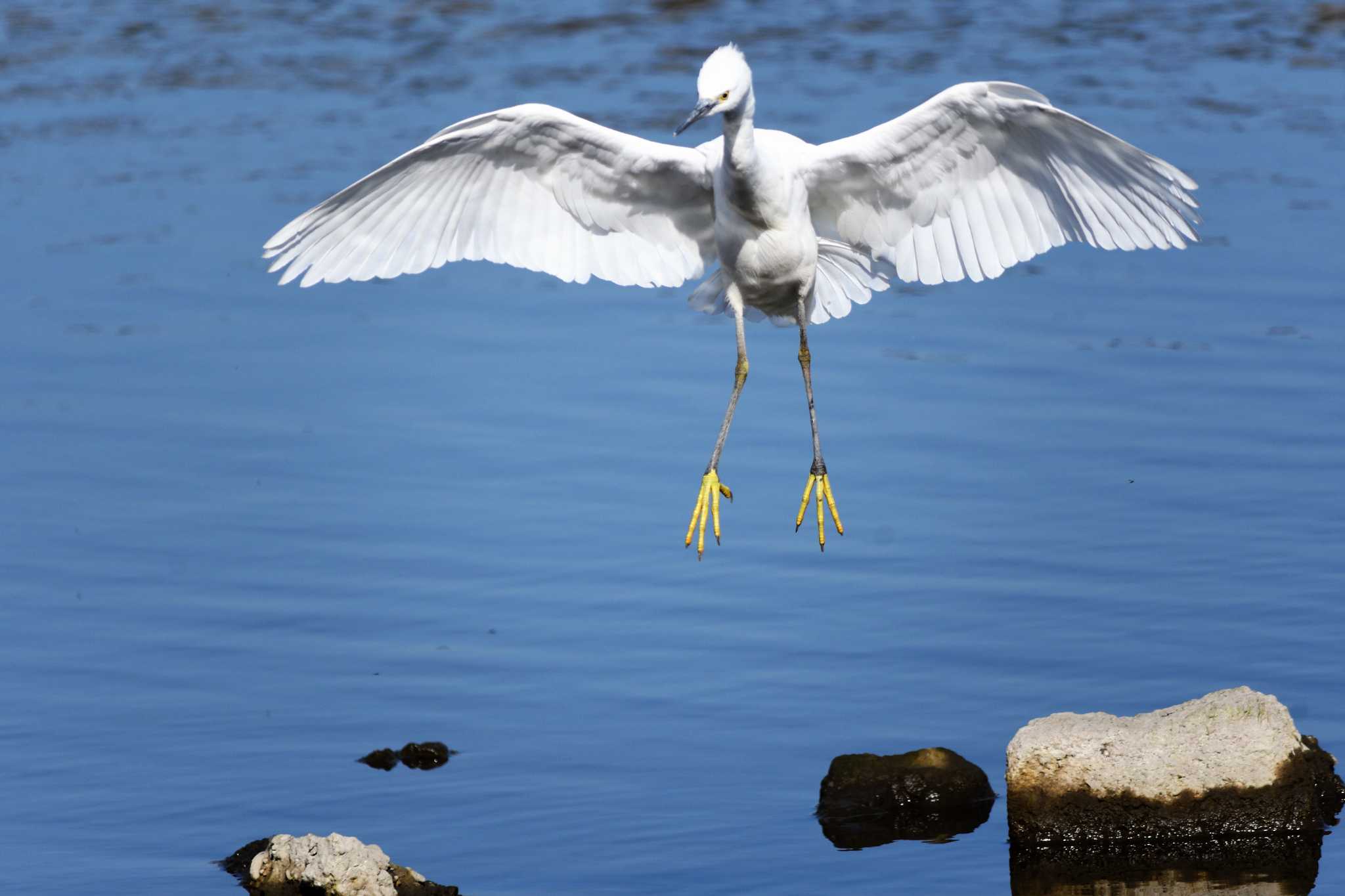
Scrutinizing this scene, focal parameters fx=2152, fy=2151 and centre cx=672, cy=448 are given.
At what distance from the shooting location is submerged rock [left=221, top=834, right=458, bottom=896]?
1084cm

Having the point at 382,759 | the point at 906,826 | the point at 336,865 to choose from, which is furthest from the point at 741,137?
the point at 382,759

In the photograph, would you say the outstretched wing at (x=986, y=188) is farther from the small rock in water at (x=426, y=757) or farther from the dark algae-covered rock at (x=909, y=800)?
the small rock in water at (x=426, y=757)

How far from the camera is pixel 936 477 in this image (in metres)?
17.0

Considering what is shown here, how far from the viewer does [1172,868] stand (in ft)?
38.8

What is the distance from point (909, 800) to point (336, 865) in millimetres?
3519

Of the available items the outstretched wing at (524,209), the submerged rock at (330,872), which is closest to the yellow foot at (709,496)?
the outstretched wing at (524,209)

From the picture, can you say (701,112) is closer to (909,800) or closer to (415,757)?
(909,800)

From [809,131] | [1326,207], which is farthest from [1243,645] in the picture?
[809,131]

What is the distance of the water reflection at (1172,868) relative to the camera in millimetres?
11648

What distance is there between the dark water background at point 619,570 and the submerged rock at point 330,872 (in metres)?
0.67

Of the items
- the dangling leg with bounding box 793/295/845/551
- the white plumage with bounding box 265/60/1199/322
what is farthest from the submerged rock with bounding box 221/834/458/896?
the white plumage with bounding box 265/60/1199/322

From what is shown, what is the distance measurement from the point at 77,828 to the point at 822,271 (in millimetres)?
5540

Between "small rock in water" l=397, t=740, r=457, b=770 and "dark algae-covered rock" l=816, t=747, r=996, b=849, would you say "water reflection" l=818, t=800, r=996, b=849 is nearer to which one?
"dark algae-covered rock" l=816, t=747, r=996, b=849

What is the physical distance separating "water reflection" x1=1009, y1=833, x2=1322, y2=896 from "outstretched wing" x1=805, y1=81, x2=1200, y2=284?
3.34 meters
